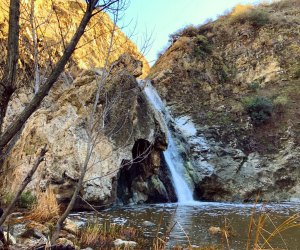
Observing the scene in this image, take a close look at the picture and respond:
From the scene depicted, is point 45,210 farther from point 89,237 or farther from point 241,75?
point 241,75

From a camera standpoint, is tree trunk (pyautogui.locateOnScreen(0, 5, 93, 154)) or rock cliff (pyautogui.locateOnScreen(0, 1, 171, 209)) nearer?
tree trunk (pyautogui.locateOnScreen(0, 5, 93, 154))

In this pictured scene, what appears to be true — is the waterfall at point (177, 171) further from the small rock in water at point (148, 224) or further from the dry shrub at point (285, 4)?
the dry shrub at point (285, 4)

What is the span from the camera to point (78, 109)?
11547mm

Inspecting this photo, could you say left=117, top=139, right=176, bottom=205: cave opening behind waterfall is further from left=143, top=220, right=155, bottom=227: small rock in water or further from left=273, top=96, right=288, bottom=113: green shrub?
left=273, top=96, right=288, bottom=113: green shrub

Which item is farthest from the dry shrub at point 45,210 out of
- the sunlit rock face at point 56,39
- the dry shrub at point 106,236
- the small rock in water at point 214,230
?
the small rock in water at point 214,230

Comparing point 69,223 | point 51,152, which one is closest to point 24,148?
point 51,152

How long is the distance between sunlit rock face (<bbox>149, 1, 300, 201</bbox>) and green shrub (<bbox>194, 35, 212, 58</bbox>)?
0.06 m

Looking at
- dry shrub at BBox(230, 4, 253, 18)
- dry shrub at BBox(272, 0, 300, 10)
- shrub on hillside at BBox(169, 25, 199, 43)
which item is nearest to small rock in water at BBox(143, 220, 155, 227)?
shrub on hillside at BBox(169, 25, 199, 43)

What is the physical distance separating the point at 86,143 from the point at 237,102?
31.3 feet

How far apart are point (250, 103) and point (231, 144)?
8.32 feet

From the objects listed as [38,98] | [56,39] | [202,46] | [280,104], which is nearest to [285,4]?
[202,46]

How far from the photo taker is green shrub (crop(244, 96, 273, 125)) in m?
16.6

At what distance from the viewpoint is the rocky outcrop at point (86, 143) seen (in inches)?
392

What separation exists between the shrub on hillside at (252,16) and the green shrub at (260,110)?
6778 mm
